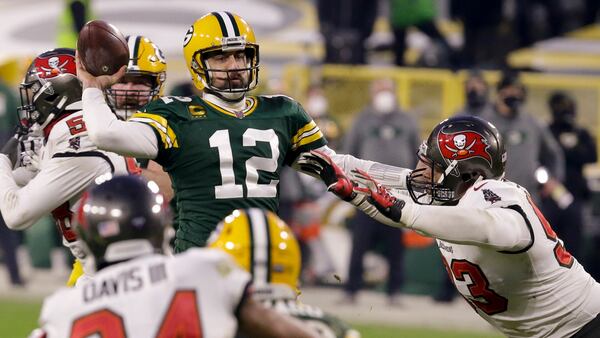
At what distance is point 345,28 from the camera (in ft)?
46.8

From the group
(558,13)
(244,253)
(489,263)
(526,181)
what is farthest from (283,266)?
(558,13)

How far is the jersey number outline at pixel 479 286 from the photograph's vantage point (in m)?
6.05

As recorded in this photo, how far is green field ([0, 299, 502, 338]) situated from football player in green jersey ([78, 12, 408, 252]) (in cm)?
379

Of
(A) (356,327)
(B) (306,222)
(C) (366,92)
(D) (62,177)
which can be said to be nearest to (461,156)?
(D) (62,177)

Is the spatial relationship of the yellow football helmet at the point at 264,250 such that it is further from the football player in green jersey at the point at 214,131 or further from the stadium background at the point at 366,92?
the stadium background at the point at 366,92

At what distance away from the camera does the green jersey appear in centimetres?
602

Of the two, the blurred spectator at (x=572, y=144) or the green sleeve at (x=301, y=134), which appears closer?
the green sleeve at (x=301, y=134)

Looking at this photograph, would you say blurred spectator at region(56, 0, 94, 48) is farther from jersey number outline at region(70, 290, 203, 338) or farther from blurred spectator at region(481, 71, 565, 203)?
jersey number outline at region(70, 290, 203, 338)

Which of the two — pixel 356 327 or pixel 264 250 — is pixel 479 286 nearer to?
pixel 264 250

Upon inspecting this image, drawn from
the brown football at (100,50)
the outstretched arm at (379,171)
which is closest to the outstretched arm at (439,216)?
the outstretched arm at (379,171)

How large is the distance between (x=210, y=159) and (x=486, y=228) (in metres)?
1.25

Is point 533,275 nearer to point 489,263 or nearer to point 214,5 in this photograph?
point 489,263

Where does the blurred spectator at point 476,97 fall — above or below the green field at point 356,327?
above

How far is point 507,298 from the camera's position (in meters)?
6.08
